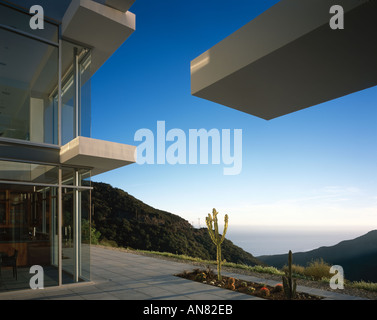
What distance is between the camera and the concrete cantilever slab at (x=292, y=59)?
2.85 m

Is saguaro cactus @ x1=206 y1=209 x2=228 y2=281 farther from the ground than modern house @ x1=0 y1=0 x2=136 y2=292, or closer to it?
closer to it

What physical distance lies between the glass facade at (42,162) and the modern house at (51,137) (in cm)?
2

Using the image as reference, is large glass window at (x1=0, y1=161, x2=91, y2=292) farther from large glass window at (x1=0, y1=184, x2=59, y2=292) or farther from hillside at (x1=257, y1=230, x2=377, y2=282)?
hillside at (x1=257, y1=230, x2=377, y2=282)

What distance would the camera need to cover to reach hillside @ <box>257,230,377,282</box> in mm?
18375

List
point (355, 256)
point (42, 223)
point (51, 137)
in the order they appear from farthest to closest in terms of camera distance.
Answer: point (355, 256) → point (51, 137) → point (42, 223)

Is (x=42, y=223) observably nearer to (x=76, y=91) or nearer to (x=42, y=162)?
(x=42, y=162)

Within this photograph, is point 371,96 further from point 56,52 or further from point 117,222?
point 117,222

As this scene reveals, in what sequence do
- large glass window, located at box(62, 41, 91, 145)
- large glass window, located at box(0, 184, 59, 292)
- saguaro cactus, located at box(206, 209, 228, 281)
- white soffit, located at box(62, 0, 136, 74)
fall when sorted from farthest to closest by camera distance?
large glass window, located at box(62, 41, 91, 145)
saguaro cactus, located at box(206, 209, 228, 281)
white soffit, located at box(62, 0, 136, 74)
large glass window, located at box(0, 184, 59, 292)

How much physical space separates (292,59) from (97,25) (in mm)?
6207

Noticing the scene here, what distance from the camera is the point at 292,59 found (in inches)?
132

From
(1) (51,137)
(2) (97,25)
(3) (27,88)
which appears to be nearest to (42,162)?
(1) (51,137)

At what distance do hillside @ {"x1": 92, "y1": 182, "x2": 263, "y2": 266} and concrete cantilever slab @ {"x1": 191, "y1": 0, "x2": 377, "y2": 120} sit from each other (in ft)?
77.0

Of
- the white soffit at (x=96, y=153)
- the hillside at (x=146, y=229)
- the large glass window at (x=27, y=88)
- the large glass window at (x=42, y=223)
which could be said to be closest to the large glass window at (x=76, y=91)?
the large glass window at (x=27, y=88)

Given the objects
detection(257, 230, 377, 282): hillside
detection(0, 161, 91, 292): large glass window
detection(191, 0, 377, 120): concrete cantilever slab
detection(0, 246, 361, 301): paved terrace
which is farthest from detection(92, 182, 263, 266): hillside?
detection(191, 0, 377, 120): concrete cantilever slab
